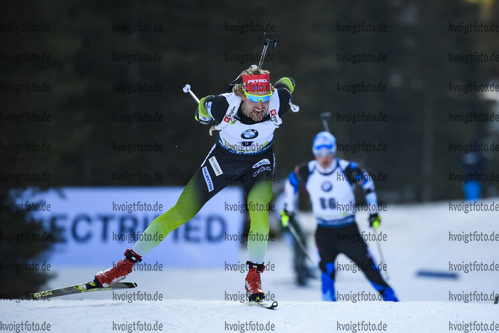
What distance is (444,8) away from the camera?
113 feet

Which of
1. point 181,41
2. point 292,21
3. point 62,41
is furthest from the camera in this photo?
point 292,21

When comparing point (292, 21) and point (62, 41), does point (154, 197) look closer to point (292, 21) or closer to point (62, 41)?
point (62, 41)

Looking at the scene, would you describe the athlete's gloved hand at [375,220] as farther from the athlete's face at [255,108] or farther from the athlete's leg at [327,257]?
the athlete's face at [255,108]

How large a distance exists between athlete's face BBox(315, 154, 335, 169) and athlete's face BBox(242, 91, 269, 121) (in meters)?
2.61

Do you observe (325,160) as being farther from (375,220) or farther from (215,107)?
(215,107)

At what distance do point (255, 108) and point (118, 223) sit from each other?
22.0 feet

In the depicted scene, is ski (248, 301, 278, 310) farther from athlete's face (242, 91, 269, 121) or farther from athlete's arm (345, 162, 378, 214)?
athlete's arm (345, 162, 378, 214)

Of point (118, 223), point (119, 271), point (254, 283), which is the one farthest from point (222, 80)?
point (254, 283)

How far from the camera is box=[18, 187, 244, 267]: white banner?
11.9m

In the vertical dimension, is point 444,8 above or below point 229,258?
above

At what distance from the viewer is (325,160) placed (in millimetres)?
8336

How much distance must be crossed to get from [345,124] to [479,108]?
363 inches

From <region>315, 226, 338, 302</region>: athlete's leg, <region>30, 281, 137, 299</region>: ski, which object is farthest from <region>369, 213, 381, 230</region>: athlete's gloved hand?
<region>30, 281, 137, 299</region>: ski

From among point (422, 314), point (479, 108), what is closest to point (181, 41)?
point (422, 314)
